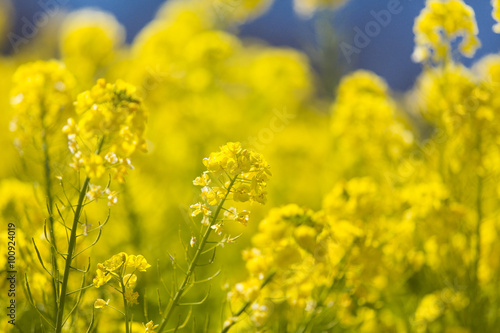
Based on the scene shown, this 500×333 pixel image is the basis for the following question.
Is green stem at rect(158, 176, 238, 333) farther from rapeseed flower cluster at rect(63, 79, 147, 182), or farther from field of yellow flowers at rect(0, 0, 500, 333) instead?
rapeseed flower cluster at rect(63, 79, 147, 182)

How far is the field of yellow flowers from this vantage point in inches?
51.9

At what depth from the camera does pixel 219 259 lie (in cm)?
325

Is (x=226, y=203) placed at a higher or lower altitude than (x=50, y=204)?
higher

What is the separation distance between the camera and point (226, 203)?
7.66ft

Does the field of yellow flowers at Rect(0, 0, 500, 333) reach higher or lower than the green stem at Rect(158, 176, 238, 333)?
higher

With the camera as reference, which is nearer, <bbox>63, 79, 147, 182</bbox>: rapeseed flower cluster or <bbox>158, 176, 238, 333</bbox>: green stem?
<bbox>63, 79, 147, 182</bbox>: rapeseed flower cluster

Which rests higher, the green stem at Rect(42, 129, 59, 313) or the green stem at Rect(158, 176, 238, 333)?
the green stem at Rect(42, 129, 59, 313)

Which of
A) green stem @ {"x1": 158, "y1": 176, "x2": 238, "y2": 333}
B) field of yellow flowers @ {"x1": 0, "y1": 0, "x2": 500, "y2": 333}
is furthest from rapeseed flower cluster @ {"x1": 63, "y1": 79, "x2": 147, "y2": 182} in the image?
green stem @ {"x1": 158, "y1": 176, "x2": 238, "y2": 333}

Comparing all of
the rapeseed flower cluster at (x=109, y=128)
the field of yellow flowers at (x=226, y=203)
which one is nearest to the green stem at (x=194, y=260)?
the field of yellow flowers at (x=226, y=203)

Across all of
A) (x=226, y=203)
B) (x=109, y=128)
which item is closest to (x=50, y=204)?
(x=109, y=128)

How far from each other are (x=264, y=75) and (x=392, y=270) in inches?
117

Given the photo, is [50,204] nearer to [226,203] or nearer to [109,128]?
[109,128]

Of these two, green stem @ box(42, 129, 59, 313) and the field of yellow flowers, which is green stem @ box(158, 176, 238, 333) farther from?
green stem @ box(42, 129, 59, 313)

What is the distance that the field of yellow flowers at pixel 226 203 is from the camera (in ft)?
4.33
